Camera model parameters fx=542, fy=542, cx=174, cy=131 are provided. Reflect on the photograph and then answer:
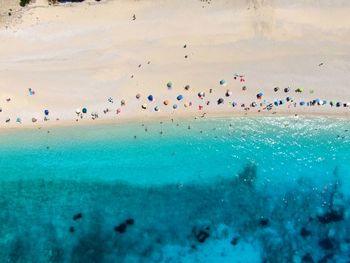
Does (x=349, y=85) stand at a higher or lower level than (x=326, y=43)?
lower

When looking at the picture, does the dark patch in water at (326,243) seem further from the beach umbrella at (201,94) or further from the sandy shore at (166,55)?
the beach umbrella at (201,94)

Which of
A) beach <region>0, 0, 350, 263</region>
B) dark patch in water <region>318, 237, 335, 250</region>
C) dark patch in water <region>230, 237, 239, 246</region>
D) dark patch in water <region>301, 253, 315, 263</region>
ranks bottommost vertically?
dark patch in water <region>301, 253, 315, 263</region>

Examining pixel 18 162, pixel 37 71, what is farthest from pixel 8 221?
Answer: pixel 37 71

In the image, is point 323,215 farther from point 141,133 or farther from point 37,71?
point 37,71

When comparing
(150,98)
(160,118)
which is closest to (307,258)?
(160,118)

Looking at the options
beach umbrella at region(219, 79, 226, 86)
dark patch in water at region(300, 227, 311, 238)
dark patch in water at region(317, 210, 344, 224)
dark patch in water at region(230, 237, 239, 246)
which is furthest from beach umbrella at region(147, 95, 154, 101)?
dark patch in water at region(317, 210, 344, 224)

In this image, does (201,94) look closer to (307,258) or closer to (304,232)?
(304,232)

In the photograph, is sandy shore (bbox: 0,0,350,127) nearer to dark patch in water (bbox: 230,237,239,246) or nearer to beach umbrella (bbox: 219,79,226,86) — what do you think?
beach umbrella (bbox: 219,79,226,86)
